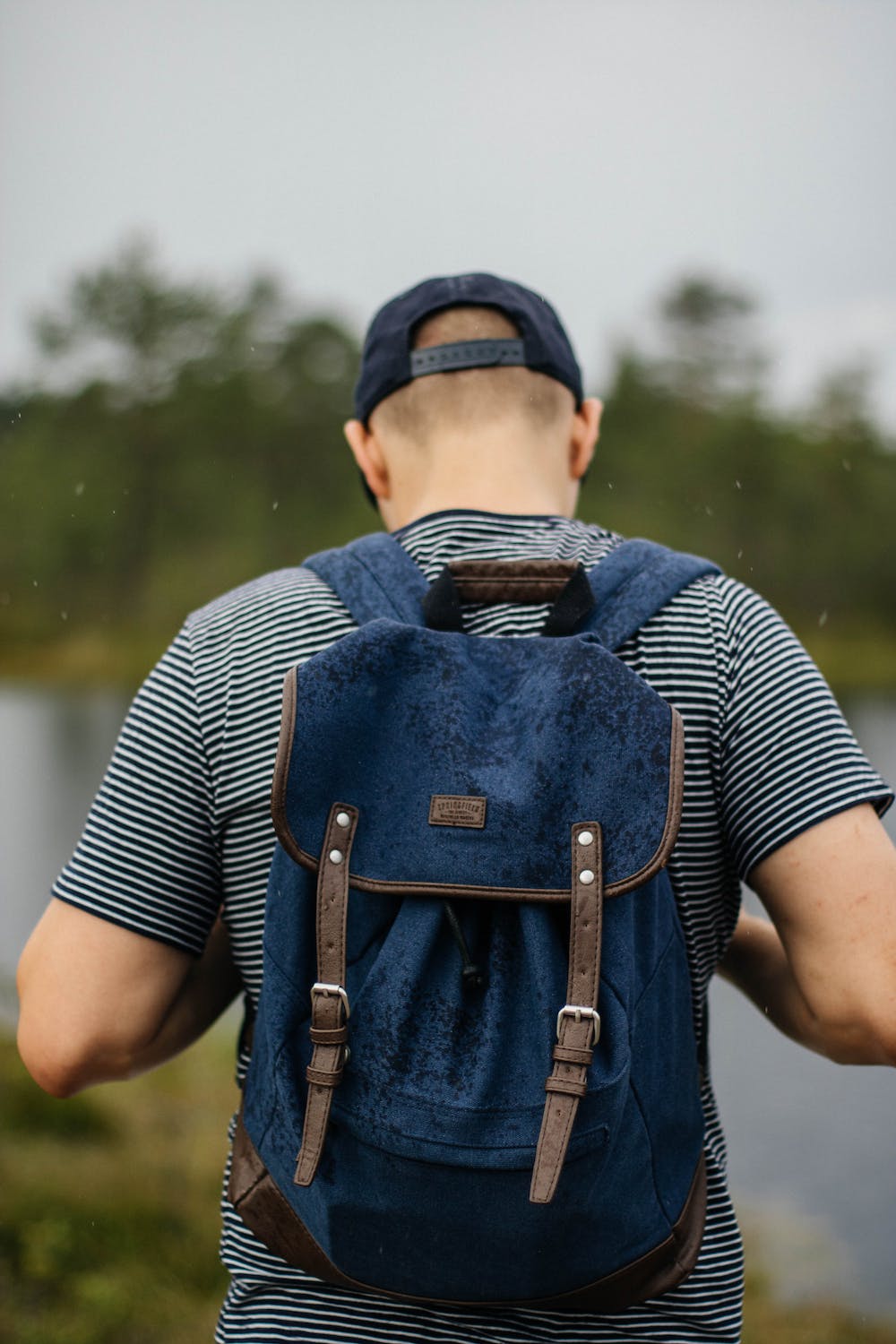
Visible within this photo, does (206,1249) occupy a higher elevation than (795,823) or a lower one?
lower

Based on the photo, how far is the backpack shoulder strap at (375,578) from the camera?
114cm

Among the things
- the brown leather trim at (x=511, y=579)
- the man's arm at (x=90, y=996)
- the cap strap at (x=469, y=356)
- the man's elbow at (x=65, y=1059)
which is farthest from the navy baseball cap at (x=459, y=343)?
the man's elbow at (x=65, y=1059)

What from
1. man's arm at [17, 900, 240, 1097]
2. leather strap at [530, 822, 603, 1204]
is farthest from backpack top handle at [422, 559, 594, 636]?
man's arm at [17, 900, 240, 1097]

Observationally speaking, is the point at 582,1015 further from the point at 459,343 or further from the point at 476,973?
the point at 459,343

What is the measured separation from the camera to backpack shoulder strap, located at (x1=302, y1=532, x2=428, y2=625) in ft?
3.73

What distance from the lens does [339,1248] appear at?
1.02m

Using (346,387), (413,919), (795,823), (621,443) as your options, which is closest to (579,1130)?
(413,919)

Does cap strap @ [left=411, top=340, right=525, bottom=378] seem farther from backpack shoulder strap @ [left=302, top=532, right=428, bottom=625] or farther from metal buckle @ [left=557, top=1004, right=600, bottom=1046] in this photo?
metal buckle @ [left=557, top=1004, right=600, bottom=1046]

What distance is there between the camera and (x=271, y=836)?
1159 millimetres

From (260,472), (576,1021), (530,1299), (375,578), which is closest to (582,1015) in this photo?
(576,1021)

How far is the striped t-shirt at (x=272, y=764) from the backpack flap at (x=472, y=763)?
11 cm

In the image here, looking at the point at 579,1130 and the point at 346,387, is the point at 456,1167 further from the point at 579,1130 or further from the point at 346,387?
the point at 346,387

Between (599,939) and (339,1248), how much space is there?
376 mm

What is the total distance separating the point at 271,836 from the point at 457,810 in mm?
258
